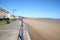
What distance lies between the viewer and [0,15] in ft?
221

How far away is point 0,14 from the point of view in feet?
222

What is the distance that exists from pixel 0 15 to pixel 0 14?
65 cm
